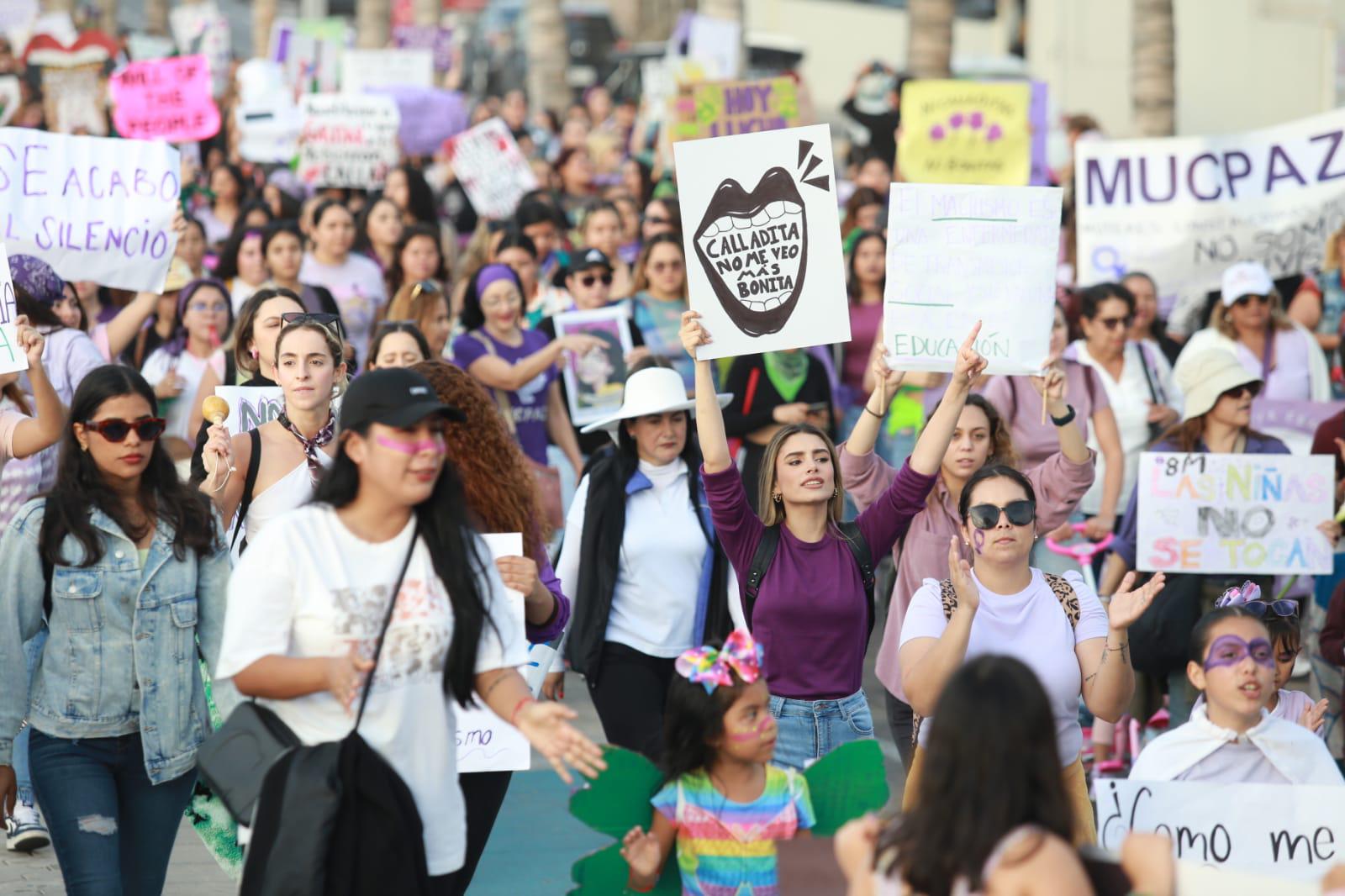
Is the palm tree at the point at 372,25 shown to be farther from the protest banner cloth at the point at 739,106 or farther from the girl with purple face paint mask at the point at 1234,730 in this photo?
the girl with purple face paint mask at the point at 1234,730

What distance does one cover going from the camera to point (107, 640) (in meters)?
5.19

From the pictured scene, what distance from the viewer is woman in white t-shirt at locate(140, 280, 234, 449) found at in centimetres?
926

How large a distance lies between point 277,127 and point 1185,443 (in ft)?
34.6

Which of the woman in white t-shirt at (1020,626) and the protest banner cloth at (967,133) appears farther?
the protest banner cloth at (967,133)

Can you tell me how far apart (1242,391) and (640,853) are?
14.2 feet

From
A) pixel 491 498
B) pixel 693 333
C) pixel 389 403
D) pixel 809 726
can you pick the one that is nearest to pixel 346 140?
pixel 693 333

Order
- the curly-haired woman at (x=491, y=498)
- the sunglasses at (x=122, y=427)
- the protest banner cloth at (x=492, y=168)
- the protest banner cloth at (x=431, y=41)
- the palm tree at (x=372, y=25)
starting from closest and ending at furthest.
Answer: the sunglasses at (x=122, y=427) < the curly-haired woman at (x=491, y=498) < the protest banner cloth at (x=492, y=168) < the protest banner cloth at (x=431, y=41) < the palm tree at (x=372, y=25)

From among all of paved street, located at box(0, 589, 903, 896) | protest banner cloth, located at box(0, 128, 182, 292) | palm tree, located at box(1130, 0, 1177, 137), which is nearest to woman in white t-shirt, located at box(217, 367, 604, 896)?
paved street, located at box(0, 589, 903, 896)

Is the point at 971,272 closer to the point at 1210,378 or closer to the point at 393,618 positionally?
the point at 1210,378

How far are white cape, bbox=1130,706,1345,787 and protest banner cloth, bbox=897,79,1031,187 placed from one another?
7.78 m

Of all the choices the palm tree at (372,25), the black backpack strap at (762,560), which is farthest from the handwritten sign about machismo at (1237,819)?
the palm tree at (372,25)

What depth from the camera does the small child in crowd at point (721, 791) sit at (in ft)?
16.0

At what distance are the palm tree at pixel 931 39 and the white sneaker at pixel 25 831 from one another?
47.2 feet

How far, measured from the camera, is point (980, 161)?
1343 centimetres
